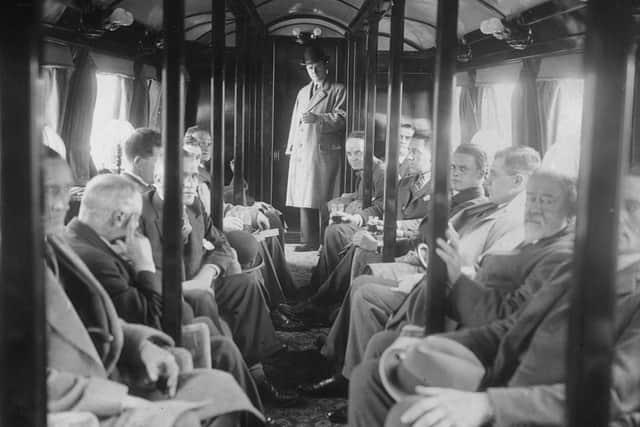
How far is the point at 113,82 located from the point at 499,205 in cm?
457

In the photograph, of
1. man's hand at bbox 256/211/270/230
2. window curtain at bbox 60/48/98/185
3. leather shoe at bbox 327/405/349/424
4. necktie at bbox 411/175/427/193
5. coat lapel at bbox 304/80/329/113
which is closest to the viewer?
leather shoe at bbox 327/405/349/424

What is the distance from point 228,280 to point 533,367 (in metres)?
1.76

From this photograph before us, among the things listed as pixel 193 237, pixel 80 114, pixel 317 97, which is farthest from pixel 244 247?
pixel 317 97

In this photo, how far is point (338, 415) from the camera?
9.20ft

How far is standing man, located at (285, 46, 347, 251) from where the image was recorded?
6.34 m

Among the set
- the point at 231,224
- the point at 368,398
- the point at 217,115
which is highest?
the point at 217,115

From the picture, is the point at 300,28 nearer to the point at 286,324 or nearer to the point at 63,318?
the point at 286,324

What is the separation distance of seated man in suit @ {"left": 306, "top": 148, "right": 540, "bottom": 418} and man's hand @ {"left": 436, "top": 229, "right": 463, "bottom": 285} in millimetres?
227

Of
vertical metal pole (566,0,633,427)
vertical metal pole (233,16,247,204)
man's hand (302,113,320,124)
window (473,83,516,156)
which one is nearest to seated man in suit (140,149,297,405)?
vertical metal pole (566,0,633,427)

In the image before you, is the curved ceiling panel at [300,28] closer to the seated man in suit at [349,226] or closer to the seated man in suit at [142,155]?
the seated man in suit at [349,226]

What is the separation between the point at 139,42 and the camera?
5727mm

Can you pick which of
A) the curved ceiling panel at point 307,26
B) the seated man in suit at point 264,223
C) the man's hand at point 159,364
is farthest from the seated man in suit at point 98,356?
the curved ceiling panel at point 307,26

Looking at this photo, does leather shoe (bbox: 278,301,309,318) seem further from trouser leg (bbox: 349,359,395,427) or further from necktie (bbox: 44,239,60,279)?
necktie (bbox: 44,239,60,279)

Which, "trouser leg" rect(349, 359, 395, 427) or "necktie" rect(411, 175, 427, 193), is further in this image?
"necktie" rect(411, 175, 427, 193)
